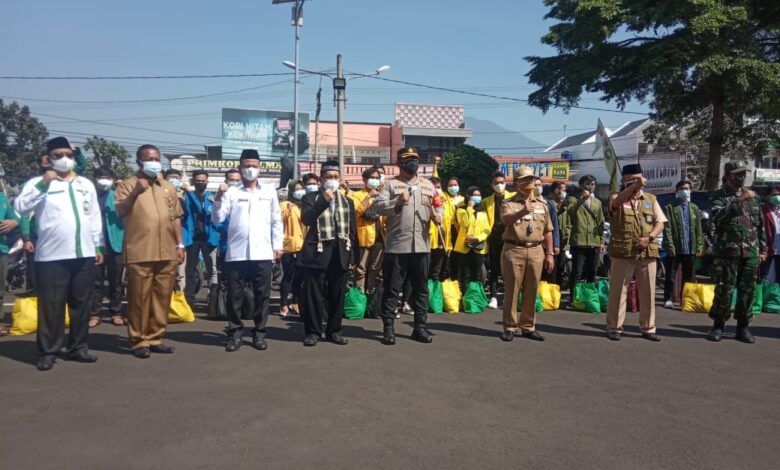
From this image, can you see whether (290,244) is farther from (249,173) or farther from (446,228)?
(446,228)

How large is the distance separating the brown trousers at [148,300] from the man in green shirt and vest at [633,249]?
5170mm

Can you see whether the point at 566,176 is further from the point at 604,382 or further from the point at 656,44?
the point at 604,382

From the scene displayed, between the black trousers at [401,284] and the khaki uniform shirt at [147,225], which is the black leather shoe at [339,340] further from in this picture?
the khaki uniform shirt at [147,225]

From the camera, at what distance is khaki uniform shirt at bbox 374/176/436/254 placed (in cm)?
707

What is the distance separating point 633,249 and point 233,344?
15.9 feet

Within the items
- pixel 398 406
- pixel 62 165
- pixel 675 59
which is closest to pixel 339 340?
pixel 398 406

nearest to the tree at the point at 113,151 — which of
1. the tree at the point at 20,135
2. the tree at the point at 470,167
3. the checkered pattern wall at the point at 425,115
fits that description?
the tree at the point at 20,135

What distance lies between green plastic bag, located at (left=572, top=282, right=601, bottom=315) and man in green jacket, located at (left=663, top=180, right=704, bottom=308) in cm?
136

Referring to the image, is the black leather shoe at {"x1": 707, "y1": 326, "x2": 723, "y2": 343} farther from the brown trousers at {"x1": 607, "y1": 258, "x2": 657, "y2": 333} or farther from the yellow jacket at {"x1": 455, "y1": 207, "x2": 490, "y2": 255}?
the yellow jacket at {"x1": 455, "y1": 207, "x2": 490, "y2": 255}

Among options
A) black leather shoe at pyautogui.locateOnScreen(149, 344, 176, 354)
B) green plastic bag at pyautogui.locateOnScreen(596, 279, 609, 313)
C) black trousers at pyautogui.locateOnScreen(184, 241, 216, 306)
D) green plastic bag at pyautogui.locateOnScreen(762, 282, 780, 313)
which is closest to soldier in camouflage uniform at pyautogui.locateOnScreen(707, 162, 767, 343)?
green plastic bag at pyautogui.locateOnScreen(596, 279, 609, 313)

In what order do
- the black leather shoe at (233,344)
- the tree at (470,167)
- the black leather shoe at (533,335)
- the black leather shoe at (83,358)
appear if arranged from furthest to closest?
the tree at (470,167) < the black leather shoe at (533,335) < the black leather shoe at (233,344) < the black leather shoe at (83,358)

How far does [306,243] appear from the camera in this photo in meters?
7.08

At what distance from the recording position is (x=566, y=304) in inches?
397

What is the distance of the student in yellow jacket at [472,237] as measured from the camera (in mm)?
9383
